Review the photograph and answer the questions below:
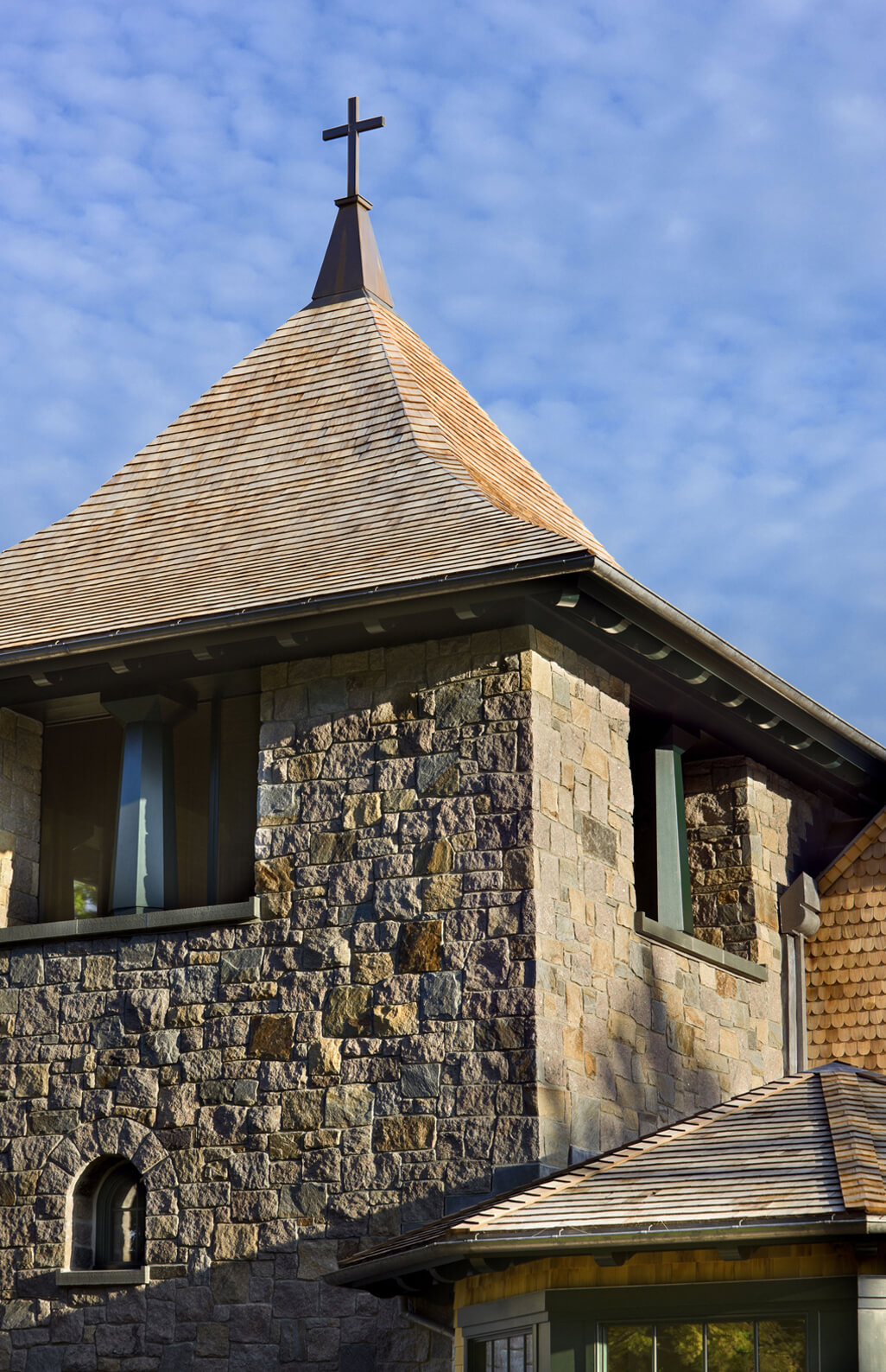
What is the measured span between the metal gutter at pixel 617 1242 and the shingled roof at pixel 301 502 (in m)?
3.55

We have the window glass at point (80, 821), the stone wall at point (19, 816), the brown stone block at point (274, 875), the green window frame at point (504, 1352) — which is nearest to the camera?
the green window frame at point (504, 1352)

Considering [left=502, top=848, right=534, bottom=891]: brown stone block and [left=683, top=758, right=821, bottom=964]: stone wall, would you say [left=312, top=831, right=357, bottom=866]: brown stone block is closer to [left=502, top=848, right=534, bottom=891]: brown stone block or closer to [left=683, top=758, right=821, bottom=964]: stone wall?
[left=502, top=848, right=534, bottom=891]: brown stone block

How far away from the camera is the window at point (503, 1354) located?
29.4 feet

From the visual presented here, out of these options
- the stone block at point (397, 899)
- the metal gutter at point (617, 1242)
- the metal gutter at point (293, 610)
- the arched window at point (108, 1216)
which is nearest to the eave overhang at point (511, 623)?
the metal gutter at point (293, 610)

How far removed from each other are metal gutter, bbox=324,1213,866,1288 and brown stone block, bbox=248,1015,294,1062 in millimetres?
1830

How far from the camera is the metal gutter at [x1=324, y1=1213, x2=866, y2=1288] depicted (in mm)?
8047

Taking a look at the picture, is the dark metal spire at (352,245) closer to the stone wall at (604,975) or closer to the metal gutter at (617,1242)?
the stone wall at (604,975)

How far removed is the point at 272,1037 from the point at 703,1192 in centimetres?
301

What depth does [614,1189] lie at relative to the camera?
9.05m

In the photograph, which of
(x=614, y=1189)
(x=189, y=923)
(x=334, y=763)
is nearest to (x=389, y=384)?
(x=334, y=763)

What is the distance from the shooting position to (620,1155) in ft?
31.8

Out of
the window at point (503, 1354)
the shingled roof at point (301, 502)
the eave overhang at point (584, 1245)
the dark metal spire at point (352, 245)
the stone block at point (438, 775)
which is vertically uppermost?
the dark metal spire at point (352, 245)

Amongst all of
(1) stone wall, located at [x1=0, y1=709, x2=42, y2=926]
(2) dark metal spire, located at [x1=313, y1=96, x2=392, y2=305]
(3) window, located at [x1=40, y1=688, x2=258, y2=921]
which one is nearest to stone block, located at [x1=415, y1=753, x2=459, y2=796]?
(3) window, located at [x1=40, y1=688, x2=258, y2=921]

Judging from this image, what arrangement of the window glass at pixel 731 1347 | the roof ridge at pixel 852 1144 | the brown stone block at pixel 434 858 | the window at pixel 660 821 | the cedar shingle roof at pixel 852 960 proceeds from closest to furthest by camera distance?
the roof ridge at pixel 852 1144, the window glass at pixel 731 1347, the brown stone block at pixel 434 858, the window at pixel 660 821, the cedar shingle roof at pixel 852 960
